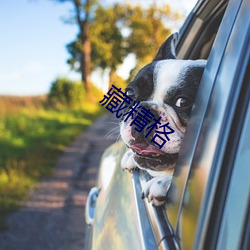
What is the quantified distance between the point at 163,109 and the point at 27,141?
7.56 m

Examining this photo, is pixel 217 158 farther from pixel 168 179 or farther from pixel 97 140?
pixel 97 140

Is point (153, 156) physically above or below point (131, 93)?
below

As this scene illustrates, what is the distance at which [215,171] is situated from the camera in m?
1.03

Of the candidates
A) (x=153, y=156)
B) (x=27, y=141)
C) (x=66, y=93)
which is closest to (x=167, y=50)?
(x=153, y=156)

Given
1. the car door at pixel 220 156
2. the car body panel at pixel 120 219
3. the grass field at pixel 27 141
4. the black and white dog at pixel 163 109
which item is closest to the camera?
the car door at pixel 220 156

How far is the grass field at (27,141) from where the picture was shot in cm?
566

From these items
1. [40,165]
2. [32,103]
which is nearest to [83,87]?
[32,103]

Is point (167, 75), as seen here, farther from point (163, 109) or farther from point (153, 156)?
point (153, 156)

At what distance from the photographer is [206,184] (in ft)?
3.41

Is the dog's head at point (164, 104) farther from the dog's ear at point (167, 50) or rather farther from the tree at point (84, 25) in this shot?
the tree at point (84, 25)

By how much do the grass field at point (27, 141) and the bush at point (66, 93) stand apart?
206cm

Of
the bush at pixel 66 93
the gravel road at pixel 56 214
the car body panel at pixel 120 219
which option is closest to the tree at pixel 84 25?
the bush at pixel 66 93

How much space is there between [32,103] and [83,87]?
18.4ft

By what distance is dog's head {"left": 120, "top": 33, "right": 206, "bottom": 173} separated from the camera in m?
1.47
